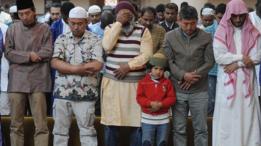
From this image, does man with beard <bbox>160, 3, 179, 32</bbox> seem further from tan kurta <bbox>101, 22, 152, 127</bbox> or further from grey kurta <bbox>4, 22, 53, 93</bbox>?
grey kurta <bbox>4, 22, 53, 93</bbox>

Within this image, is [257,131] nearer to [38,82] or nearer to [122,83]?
[122,83]

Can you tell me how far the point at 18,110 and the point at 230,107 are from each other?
8.31 feet

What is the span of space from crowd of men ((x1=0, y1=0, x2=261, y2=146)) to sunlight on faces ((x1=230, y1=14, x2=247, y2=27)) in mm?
15

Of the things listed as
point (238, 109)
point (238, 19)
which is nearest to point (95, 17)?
point (238, 19)

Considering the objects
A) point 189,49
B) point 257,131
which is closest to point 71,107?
point 189,49

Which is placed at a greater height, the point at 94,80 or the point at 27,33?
the point at 27,33

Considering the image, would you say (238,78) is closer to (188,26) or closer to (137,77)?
(188,26)

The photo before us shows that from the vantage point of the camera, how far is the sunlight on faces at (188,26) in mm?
6781

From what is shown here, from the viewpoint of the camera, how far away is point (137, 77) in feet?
22.9

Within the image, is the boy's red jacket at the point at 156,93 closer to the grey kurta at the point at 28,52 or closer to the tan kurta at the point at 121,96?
the tan kurta at the point at 121,96

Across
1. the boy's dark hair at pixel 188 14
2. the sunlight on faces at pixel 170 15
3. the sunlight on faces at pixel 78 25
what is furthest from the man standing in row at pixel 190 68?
the sunlight on faces at pixel 170 15

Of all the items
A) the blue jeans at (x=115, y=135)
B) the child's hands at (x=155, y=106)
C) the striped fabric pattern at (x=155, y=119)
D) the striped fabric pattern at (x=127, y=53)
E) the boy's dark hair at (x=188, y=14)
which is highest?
the boy's dark hair at (x=188, y=14)

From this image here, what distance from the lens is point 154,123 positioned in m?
6.81

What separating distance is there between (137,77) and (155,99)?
1.28 ft
